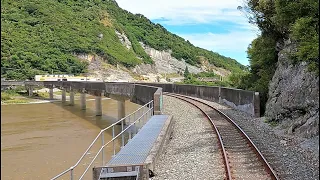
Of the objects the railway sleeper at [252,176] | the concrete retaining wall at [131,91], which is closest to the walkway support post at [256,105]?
the concrete retaining wall at [131,91]

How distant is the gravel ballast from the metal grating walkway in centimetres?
369

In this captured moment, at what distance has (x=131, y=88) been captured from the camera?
95.4 feet

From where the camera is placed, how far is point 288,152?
477 inches

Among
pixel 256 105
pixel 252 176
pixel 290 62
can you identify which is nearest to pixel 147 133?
pixel 252 176

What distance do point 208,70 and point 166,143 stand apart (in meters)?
160

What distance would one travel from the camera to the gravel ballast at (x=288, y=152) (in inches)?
383

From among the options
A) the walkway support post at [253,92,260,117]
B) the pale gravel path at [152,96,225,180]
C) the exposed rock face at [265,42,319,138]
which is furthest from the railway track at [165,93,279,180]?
the walkway support post at [253,92,260,117]

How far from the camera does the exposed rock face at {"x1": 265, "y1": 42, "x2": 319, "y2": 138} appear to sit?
14139 mm

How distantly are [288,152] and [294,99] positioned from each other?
5.15 meters

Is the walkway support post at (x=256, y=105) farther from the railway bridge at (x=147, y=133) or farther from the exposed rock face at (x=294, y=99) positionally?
the exposed rock face at (x=294, y=99)

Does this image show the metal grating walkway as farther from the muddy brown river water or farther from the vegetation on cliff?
the vegetation on cliff

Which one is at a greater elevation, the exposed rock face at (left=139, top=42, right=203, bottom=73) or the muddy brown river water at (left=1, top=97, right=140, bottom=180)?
the exposed rock face at (left=139, top=42, right=203, bottom=73)

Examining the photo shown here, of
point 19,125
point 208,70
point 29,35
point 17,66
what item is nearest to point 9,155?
point 19,125

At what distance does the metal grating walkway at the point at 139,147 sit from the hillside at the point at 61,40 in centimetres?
7353
